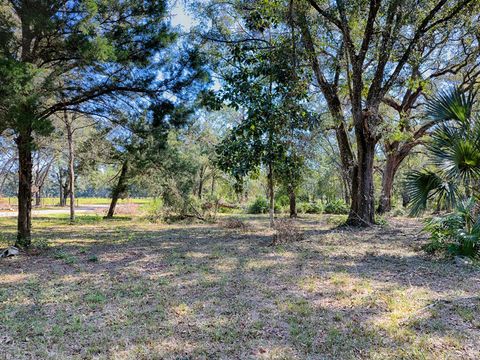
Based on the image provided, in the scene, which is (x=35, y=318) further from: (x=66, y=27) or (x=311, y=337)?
(x=66, y=27)

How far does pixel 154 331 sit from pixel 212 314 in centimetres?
59

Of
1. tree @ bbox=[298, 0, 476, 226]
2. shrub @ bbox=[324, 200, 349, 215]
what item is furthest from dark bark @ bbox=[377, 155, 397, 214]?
tree @ bbox=[298, 0, 476, 226]

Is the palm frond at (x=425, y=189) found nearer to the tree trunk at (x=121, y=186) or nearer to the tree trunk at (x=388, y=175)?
the tree trunk at (x=388, y=175)

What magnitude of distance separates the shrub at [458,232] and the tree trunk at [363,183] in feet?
10.1

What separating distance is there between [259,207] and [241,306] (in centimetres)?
1719

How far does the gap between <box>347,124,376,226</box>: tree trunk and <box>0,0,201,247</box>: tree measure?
5.43 meters

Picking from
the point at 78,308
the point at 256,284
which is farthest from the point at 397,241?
the point at 78,308

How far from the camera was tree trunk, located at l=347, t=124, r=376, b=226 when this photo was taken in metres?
9.12

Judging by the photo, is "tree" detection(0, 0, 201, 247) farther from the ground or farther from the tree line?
the ground

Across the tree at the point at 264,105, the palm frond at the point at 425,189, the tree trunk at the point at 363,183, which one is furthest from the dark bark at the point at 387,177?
the palm frond at the point at 425,189

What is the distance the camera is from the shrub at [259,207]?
2038 centimetres

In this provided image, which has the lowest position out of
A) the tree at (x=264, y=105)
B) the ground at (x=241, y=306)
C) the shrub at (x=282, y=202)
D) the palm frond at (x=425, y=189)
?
the ground at (x=241, y=306)

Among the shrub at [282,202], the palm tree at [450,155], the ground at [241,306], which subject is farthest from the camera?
the shrub at [282,202]

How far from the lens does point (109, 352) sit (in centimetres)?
254
